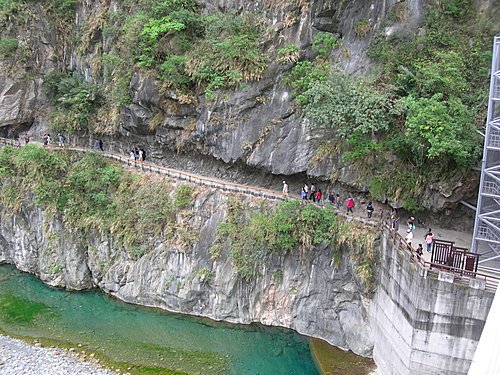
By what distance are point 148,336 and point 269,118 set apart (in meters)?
13.7

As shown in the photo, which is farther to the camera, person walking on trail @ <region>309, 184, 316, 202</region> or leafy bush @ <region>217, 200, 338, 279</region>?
person walking on trail @ <region>309, 184, 316, 202</region>

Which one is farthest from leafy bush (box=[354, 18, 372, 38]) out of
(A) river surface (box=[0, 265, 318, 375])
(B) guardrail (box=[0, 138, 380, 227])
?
(A) river surface (box=[0, 265, 318, 375])

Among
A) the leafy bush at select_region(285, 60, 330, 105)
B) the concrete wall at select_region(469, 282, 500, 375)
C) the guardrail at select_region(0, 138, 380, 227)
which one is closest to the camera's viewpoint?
the concrete wall at select_region(469, 282, 500, 375)

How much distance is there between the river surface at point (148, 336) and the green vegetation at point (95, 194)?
412 cm

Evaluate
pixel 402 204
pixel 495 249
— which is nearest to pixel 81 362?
pixel 402 204

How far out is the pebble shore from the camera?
2127 centimetres

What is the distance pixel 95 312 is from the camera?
86.7 feet

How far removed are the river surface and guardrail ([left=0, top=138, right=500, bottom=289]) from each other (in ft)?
23.4

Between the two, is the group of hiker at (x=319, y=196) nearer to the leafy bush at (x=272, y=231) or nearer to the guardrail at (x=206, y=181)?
the guardrail at (x=206, y=181)

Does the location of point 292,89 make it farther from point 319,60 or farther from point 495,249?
point 495,249

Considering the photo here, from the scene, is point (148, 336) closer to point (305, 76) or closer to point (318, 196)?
point (318, 196)

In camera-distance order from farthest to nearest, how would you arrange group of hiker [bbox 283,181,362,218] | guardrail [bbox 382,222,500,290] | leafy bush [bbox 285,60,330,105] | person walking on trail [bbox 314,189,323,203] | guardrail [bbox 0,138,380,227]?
person walking on trail [bbox 314,189,323,203], leafy bush [bbox 285,60,330,105], group of hiker [bbox 283,181,362,218], guardrail [bbox 0,138,380,227], guardrail [bbox 382,222,500,290]

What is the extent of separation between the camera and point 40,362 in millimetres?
21891

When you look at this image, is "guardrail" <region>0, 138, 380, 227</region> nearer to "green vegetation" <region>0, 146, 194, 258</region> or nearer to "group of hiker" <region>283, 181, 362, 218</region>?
"group of hiker" <region>283, 181, 362, 218</region>
